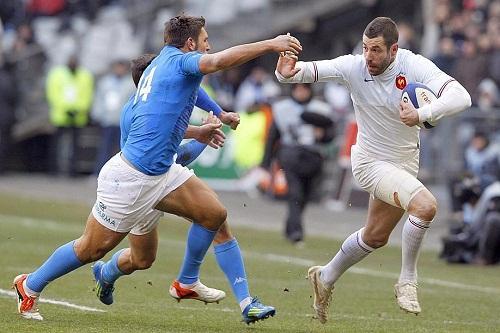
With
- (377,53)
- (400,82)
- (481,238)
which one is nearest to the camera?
(377,53)

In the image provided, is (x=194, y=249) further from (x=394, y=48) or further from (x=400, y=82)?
(x=394, y=48)

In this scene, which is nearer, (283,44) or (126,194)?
(283,44)

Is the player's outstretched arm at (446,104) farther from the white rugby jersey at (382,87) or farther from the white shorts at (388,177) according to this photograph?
the white shorts at (388,177)

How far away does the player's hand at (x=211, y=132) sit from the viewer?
33.9 ft

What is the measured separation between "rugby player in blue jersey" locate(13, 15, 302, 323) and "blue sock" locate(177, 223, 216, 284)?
18 millimetres

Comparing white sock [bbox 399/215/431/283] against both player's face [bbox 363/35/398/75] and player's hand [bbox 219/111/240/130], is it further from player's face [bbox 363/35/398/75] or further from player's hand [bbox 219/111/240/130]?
player's hand [bbox 219/111/240/130]

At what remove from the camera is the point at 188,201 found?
1007 cm

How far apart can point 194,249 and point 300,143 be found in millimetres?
8304

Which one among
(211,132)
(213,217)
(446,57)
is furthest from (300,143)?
(213,217)

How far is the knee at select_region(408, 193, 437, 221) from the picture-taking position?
10344 mm

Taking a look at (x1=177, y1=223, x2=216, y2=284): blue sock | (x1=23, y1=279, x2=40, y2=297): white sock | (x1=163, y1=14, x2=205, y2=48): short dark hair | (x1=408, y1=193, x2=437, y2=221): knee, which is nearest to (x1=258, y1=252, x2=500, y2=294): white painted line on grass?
(x1=408, y1=193, x2=437, y2=221): knee

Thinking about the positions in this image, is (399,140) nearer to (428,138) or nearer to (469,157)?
(469,157)

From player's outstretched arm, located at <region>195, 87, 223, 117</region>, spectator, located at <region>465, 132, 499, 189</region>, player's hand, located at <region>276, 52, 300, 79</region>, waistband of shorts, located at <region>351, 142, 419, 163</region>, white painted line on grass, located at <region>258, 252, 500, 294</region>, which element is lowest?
white painted line on grass, located at <region>258, 252, 500, 294</region>

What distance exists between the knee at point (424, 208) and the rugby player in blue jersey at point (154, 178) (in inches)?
52.1
